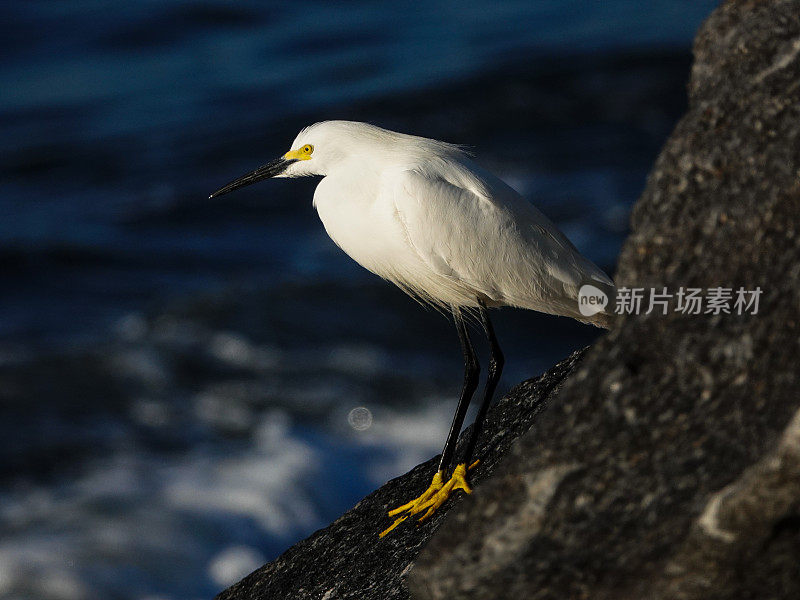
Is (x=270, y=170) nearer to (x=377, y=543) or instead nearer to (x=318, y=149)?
(x=318, y=149)

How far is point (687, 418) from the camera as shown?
253cm

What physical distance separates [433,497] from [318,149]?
1846mm

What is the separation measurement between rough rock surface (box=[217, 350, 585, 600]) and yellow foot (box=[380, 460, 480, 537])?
0.04 m

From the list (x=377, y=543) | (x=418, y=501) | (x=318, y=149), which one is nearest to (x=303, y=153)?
(x=318, y=149)

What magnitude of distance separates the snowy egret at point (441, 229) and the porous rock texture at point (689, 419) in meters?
1.88

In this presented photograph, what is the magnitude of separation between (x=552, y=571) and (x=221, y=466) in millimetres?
9875

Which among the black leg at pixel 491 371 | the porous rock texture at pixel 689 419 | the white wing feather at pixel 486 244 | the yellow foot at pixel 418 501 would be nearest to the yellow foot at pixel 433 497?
the yellow foot at pixel 418 501

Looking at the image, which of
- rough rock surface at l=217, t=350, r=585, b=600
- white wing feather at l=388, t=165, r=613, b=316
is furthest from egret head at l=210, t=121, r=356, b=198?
rough rock surface at l=217, t=350, r=585, b=600

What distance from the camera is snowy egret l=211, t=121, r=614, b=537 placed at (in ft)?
15.3

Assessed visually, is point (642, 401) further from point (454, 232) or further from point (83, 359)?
point (83, 359)

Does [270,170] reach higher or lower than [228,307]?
lower

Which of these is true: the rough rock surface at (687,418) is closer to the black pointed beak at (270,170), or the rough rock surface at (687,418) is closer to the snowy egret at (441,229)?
the snowy egret at (441,229)

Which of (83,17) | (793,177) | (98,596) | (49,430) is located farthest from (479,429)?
(83,17)

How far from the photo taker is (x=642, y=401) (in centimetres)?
257
